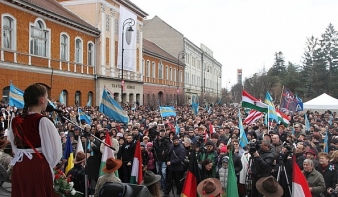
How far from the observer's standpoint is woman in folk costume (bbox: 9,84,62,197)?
3.56m

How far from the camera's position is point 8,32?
2461 cm

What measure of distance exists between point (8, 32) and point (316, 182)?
76.1 ft

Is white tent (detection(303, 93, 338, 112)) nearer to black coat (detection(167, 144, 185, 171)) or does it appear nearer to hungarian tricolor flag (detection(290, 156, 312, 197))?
black coat (detection(167, 144, 185, 171))

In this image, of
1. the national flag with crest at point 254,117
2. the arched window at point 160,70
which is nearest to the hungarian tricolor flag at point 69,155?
the national flag with crest at point 254,117

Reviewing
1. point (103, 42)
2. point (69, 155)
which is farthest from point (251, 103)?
point (103, 42)

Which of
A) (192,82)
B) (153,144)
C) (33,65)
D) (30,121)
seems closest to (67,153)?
(153,144)

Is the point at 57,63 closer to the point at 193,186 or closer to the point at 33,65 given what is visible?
the point at 33,65

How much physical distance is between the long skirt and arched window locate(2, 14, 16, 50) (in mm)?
22702

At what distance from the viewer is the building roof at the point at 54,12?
1021 inches

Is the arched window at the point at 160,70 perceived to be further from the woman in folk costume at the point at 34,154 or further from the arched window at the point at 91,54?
the woman in folk costume at the point at 34,154

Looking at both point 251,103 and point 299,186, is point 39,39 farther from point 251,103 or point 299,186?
point 299,186

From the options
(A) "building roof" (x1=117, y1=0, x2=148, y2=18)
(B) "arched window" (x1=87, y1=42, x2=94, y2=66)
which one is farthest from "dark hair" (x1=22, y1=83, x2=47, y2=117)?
(A) "building roof" (x1=117, y1=0, x2=148, y2=18)

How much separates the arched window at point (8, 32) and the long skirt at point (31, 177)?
2270 cm

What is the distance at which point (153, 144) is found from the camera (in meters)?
10.9
